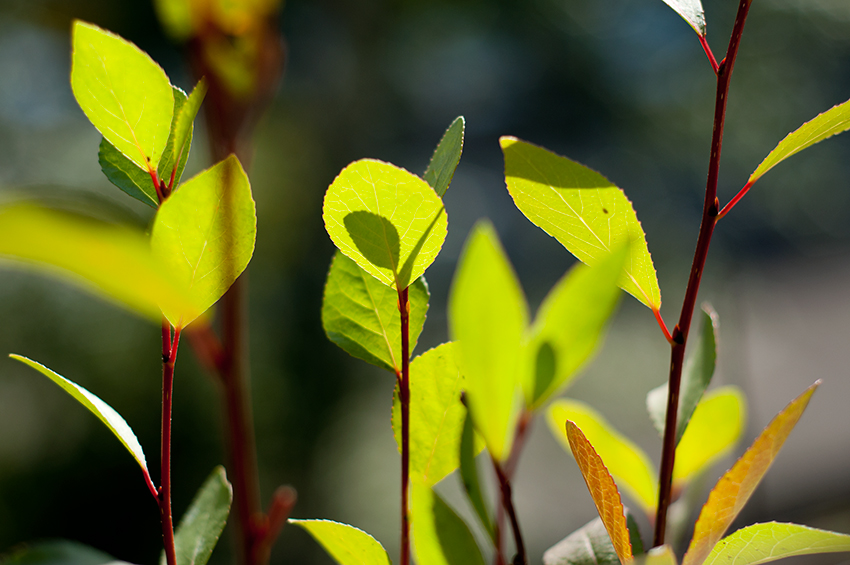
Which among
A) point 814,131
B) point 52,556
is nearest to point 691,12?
point 814,131

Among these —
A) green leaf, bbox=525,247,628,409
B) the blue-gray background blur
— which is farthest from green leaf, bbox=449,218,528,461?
the blue-gray background blur

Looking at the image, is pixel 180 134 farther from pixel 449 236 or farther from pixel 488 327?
pixel 449 236

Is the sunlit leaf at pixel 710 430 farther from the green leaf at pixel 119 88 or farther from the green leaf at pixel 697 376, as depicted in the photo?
the green leaf at pixel 119 88

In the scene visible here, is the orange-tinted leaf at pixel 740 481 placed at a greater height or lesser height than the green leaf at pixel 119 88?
lesser

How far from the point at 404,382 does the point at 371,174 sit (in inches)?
1.3

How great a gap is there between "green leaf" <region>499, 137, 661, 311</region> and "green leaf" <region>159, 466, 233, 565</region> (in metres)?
0.07

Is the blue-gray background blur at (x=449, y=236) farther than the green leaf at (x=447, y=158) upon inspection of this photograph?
Yes

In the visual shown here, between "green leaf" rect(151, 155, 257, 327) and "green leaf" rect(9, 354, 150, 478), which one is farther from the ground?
"green leaf" rect(151, 155, 257, 327)

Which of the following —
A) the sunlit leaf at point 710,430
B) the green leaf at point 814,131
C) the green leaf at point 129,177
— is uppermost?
the green leaf at point 814,131

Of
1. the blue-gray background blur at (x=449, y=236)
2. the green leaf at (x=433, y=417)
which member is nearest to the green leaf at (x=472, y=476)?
the green leaf at (x=433, y=417)

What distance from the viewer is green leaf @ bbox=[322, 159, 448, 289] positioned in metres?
0.08

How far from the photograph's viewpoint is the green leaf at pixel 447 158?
0.25 feet

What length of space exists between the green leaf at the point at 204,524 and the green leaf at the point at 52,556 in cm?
2

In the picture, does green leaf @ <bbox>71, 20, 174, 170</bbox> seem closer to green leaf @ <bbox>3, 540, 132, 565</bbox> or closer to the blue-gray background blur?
green leaf @ <bbox>3, 540, 132, 565</bbox>
